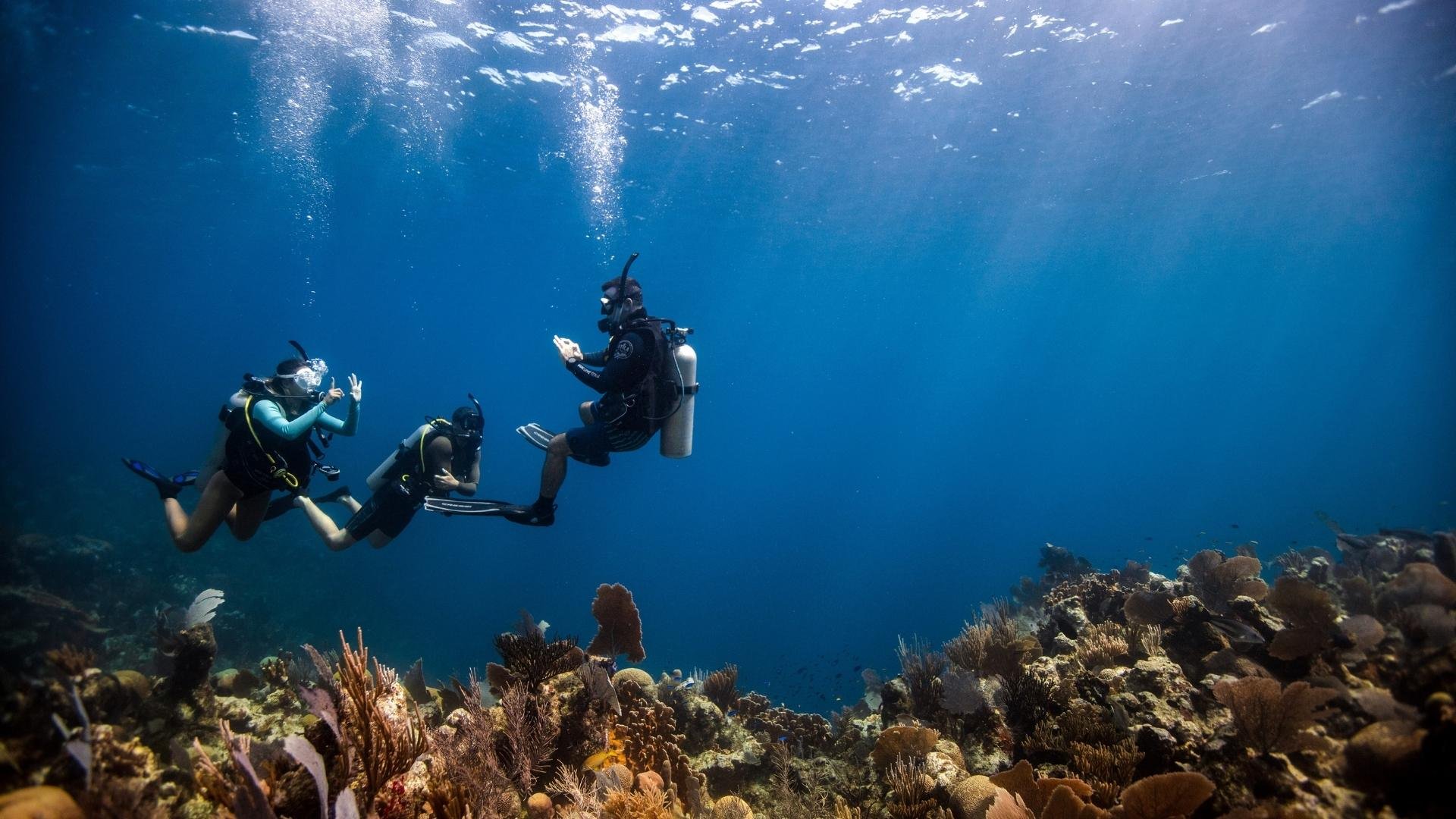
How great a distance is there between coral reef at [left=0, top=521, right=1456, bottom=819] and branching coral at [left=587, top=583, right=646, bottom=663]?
3 centimetres

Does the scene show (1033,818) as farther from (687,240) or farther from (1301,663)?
(687,240)

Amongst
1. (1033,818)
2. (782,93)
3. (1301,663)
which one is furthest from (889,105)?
(1033,818)

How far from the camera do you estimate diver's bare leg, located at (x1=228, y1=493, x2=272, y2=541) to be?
696 cm

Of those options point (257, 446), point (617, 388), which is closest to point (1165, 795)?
point (617, 388)

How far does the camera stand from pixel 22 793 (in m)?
2.08

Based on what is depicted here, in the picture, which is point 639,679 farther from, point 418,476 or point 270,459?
point 270,459

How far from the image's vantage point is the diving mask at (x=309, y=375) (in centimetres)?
655

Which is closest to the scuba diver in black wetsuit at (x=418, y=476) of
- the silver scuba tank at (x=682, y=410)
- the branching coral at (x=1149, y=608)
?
the silver scuba tank at (x=682, y=410)

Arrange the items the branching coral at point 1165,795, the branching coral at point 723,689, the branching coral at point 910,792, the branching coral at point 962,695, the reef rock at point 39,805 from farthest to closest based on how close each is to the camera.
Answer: the branching coral at point 723,689, the branching coral at point 962,695, the branching coral at point 910,792, the branching coral at point 1165,795, the reef rock at point 39,805

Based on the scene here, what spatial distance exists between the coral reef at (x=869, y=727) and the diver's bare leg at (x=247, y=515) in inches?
52.8

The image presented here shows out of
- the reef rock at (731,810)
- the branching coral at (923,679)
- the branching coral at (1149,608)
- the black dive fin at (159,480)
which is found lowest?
the black dive fin at (159,480)

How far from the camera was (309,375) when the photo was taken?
6.69 m

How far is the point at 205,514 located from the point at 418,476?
219 cm

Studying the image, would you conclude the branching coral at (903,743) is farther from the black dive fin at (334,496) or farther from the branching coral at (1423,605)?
the black dive fin at (334,496)
